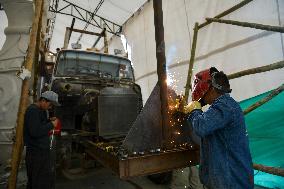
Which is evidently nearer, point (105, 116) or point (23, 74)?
point (23, 74)

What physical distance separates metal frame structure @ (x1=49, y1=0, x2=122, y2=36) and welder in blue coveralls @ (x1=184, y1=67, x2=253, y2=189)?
11.1 meters

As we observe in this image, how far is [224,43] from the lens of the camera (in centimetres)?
560

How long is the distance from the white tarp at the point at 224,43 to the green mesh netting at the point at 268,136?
2.56 feet

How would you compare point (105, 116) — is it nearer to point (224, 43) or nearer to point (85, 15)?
point (224, 43)

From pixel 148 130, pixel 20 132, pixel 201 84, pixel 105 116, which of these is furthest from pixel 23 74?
pixel 201 84

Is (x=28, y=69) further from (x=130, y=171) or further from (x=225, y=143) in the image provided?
Answer: (x=225, y=143)

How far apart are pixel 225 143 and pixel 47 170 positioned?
2.70 meters

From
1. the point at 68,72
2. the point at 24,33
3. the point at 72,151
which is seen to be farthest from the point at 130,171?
the point at 24,33

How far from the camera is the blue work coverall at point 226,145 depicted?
6.29 feet

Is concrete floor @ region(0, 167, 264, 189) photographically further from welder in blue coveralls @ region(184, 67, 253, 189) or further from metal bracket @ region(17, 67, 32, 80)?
welder in blue coveralls @ region(184, 67, 253, 189)

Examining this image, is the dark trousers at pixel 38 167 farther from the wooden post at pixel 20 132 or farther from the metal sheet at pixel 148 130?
the metal sheet at pixel 148 130

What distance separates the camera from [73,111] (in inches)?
202

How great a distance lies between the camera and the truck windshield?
214 inches

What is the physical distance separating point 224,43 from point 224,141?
13.6ft
